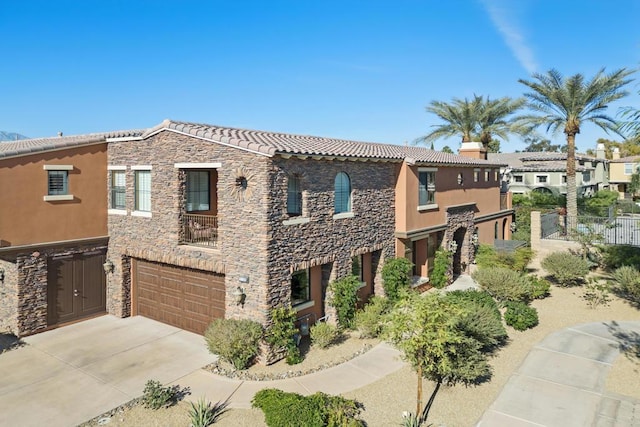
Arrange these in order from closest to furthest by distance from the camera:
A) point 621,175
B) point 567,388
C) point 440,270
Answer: point 567,388 < point 440,270 < point 621,175

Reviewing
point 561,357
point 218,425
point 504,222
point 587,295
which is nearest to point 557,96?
point 504,222

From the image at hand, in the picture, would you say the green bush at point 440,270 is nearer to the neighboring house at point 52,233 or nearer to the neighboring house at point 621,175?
the neighboring house at point 52,233

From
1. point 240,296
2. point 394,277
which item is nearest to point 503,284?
point 394,277

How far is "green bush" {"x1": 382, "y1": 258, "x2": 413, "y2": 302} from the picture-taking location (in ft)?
58.2

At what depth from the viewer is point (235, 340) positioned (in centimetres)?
1225

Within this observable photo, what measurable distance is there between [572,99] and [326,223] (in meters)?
22.5

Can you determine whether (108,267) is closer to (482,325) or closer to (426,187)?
(482,325)

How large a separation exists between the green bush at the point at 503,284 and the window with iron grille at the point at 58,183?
1715cm

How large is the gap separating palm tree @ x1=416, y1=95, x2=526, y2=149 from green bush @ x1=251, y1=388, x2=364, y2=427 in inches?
1276

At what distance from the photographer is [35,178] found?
1496 centimetres

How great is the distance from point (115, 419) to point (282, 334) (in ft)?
15.9

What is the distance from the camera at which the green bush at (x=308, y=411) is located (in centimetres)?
900

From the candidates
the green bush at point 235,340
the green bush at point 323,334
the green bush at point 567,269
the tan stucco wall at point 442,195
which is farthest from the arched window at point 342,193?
the green bush at point 567,269

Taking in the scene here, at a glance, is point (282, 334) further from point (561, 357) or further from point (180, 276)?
point (561, 357)
